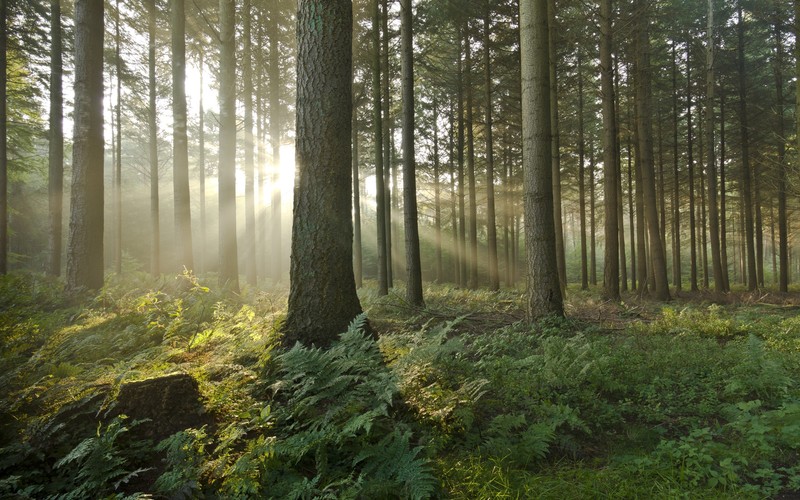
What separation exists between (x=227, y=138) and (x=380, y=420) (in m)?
9.88

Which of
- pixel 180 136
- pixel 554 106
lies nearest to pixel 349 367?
pixel 180 136

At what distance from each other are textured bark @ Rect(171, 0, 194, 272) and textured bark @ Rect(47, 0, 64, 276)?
269 inches

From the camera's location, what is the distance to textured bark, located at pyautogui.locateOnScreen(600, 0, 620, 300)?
1249cm

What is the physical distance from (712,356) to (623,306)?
19.8ft

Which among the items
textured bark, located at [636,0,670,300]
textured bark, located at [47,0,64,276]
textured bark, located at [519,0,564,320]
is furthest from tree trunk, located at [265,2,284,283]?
textured bark, located at [636,0,670,300]

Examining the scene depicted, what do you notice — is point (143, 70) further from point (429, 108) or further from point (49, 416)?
point (49, 416)

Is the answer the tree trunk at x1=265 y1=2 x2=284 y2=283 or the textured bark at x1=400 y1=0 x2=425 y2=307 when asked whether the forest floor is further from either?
the tree trunk at x1=265 y1=2 x2=284 y2=283

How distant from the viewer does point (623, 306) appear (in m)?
11.2

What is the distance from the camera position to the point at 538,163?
7246 mm

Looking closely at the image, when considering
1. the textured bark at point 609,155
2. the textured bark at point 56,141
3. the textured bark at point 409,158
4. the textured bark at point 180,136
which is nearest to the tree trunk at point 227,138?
the textured bark at point 180,136

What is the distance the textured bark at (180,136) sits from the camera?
1070cm

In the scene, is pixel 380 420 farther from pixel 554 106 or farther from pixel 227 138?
pixel 554 106

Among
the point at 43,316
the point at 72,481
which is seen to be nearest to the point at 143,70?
the point at 43,316

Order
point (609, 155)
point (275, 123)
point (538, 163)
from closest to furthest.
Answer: point (538, 163), point (609, 155), point (275, 123)
